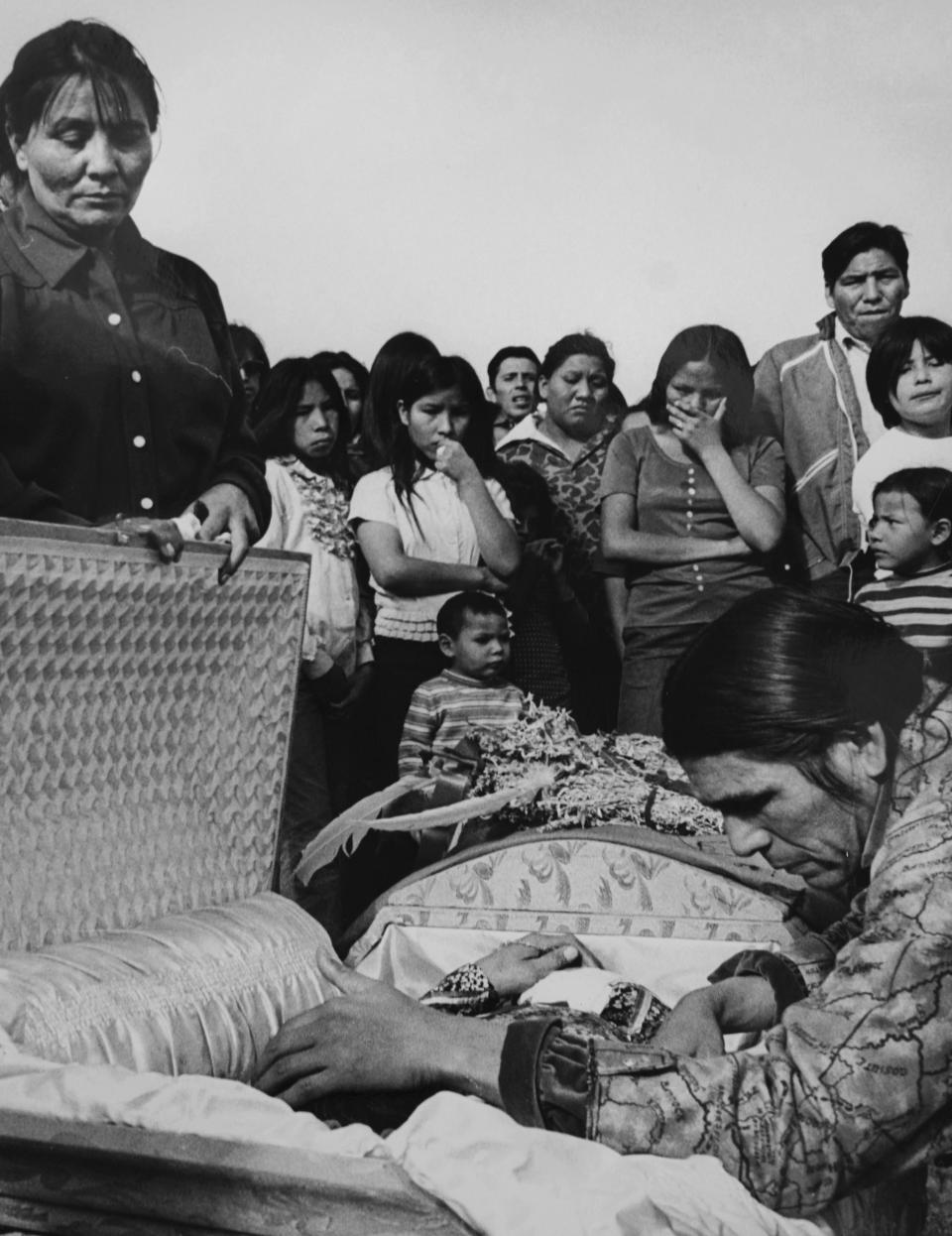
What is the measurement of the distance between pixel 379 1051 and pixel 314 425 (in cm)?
184

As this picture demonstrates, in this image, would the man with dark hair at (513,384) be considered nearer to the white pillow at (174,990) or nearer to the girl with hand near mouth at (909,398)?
the girl with hand near mouth at (909,398)

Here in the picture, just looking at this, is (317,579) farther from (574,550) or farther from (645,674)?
(645,674)

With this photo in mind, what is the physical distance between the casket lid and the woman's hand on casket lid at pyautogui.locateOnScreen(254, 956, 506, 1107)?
542 mm

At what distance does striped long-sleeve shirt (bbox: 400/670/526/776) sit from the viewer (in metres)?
3.22

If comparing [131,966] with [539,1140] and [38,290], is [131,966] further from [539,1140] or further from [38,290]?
[38,290]

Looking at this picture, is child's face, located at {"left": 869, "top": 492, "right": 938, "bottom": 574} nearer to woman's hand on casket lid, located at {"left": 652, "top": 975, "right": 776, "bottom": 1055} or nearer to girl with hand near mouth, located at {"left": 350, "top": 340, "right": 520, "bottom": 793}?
girl with hand near mouth, located at {"left": 350, "top": 340, "right": 520, "bottom": 793}

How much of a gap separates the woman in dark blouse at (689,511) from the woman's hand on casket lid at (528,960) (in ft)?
2.46

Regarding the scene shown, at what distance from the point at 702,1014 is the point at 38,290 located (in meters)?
1.56

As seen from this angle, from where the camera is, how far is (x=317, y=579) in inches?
128

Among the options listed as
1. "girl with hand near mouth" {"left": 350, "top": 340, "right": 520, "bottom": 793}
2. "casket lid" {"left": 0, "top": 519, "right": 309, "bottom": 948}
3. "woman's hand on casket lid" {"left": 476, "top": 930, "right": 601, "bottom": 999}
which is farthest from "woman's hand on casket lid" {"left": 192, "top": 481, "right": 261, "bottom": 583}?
"woman's hand on casket lid" {"left": 476, "top": 930, "right": 601, "bottom": 999}

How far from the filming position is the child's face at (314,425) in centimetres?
319

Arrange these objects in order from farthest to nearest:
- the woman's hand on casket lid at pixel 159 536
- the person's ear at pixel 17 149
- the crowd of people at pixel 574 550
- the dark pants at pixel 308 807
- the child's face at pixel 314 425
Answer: the child's face at pixel 314 425
the dark pants at pixel 308 807
the person's ear at pixel 17 149
the woman's hand on casket lid at pixel 159 536
the crowd of people at pixel 574 550

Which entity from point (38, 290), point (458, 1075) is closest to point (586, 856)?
point (458, 1075)

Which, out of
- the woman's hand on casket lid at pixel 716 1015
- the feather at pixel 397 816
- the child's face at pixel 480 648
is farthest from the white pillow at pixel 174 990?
the child's face at pixel 480 648
